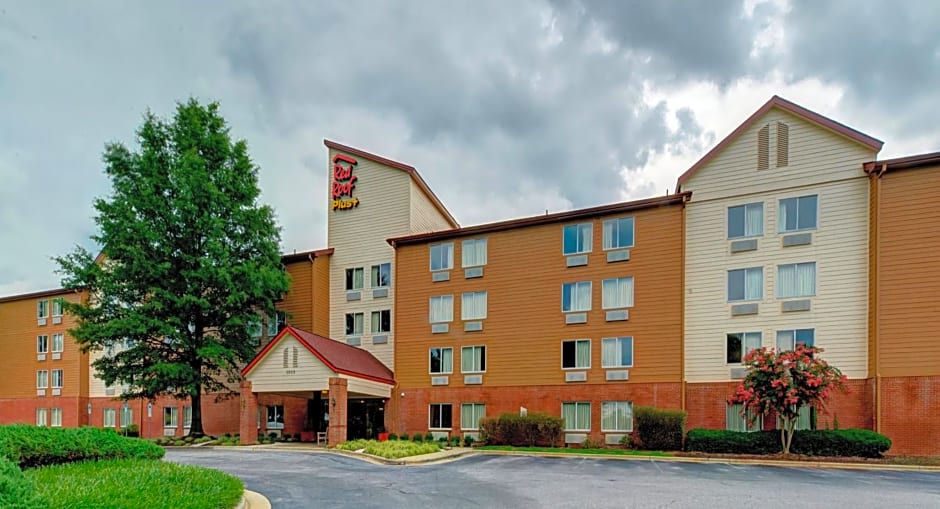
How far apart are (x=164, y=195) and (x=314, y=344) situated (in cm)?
1111

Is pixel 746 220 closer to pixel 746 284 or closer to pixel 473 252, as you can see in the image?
pixel 746 284

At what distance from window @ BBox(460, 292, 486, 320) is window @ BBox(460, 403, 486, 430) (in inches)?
155

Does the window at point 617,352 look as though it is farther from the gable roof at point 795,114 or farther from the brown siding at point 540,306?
the gable roof at point 795,114

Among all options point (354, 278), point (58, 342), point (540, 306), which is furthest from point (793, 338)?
point (58, 342)

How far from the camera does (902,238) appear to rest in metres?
21.0

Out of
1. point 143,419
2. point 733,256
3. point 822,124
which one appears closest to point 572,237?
point 733,256

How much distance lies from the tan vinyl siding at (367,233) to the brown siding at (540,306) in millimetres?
1460

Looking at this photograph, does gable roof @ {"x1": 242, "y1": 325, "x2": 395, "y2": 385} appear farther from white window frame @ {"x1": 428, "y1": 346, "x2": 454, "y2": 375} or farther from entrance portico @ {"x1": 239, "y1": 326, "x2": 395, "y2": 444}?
white window frame @ {"x1": 428, "y1": 346, "x2": 454, "y2": 375}

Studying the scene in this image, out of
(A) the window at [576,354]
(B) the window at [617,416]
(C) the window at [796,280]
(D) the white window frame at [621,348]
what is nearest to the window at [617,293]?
(D) the white window frame at [621,348]

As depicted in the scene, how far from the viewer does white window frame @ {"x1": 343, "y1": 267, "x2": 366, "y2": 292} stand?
31.3 metres

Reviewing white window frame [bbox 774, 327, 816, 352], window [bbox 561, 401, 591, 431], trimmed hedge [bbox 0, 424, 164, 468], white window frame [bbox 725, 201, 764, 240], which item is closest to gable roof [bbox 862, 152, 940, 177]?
white window frame [bbox 725, 201, 764, 240]

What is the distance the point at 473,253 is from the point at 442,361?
5233 mm

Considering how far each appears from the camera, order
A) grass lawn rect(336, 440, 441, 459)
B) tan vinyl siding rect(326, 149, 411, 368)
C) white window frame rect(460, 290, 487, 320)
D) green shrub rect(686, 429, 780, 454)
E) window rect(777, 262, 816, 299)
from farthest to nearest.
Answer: tan vinyl siding rect(326, 149, 411, 368)
white window frame rect(460, 290, 487, 320)
window rect(777, 262, 816, 299)
green shrub rect(686, 429, 780, 454)
grass lawn rect(336, 440, 441, 459)

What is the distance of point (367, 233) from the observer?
31562mm
